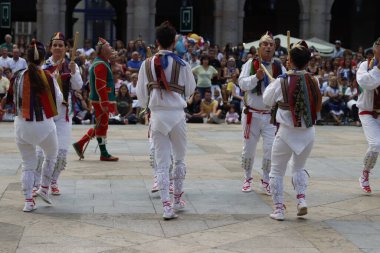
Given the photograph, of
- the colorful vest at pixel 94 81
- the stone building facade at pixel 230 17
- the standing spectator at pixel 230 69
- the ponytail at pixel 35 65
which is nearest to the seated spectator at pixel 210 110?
the standing spectator at pixel 230 69

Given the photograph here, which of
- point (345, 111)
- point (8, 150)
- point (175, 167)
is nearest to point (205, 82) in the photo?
point (345, 111)

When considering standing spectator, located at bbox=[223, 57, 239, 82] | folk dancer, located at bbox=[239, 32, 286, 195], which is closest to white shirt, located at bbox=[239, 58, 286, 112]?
folk dancer, located at bbox=[239, 32, 286, 195]

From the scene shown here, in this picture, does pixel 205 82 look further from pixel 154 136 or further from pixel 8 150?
pixel 154 136

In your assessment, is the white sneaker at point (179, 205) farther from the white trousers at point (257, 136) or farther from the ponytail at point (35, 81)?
the ponytail at point (35, 81)

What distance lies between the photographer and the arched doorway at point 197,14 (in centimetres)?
4103

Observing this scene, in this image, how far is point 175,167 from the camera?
8453 mm

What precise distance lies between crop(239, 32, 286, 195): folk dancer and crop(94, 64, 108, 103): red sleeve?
3.28 meters

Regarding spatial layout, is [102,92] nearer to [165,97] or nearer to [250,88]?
[250,88]

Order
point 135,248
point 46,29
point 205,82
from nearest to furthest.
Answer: point 135,248
point 205,82
point 46,29

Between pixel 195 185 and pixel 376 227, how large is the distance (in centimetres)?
303

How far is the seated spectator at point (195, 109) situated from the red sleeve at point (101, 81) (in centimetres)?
931

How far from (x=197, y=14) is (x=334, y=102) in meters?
19.2

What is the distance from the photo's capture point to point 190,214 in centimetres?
841

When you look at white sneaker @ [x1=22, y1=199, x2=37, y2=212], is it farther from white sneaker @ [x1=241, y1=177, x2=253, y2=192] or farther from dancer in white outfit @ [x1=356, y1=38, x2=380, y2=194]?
dancer in white outfit @ [x1=356, y1=38, x2=380, y2=194]
